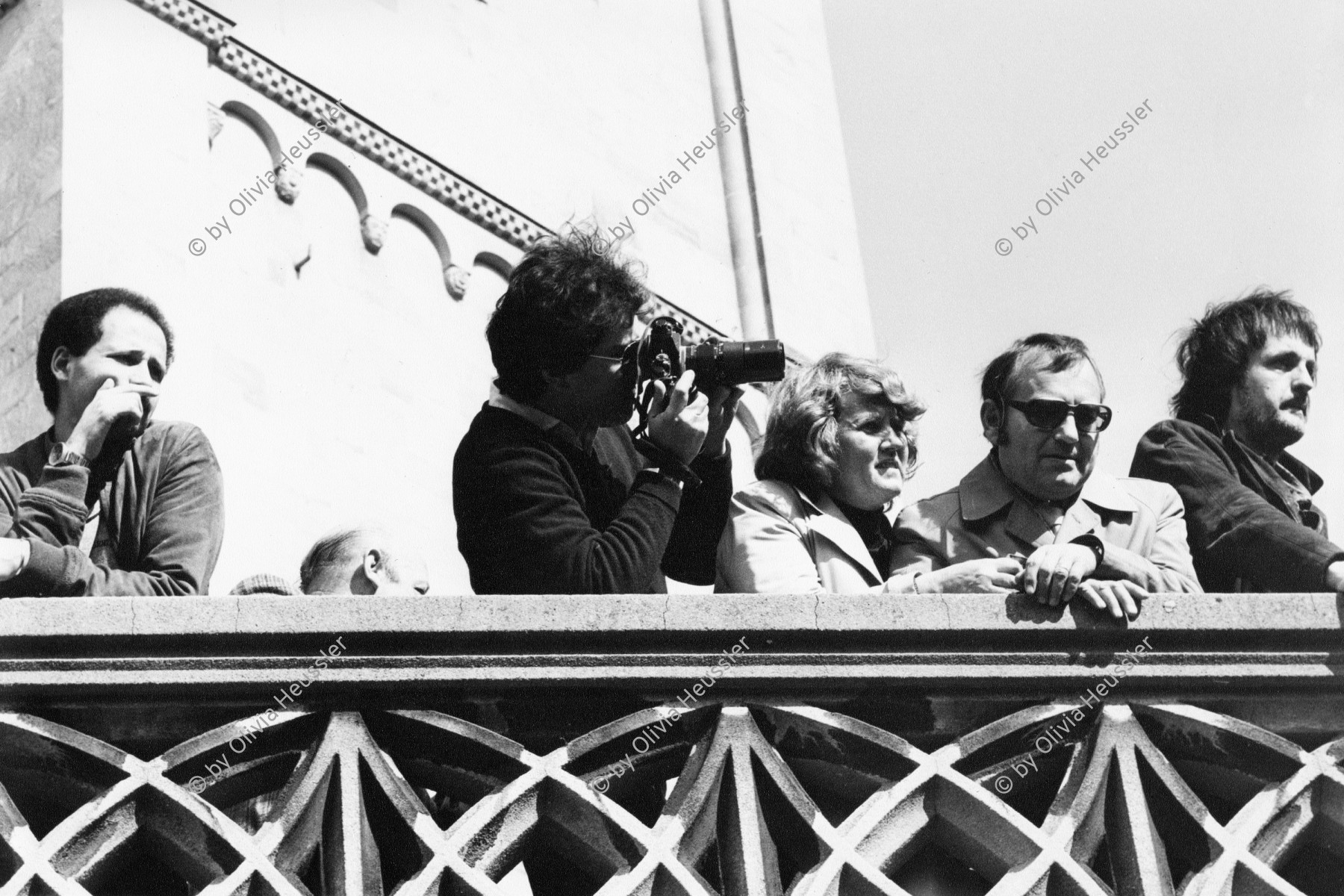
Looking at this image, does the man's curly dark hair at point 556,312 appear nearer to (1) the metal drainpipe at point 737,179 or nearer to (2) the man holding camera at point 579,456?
(2) the man holding camera at point 579,456

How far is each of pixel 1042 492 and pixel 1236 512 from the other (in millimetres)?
363

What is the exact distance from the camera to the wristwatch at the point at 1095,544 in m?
4.77

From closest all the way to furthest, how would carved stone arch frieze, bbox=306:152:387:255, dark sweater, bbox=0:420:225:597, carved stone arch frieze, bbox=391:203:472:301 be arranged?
dark sweater, bbox=0:420:225:597, carved stone arch frieze, bbox=306:152:387:255, carved stone arch frieze, bbox=391:203:472:301

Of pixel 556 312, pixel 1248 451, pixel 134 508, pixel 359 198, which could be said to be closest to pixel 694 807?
pixel 556 312

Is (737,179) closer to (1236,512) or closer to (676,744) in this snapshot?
(1236,512)

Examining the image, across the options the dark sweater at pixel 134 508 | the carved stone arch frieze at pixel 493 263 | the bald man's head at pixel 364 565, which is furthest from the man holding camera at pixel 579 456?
the carved stone arch frieze at pixel 493 263

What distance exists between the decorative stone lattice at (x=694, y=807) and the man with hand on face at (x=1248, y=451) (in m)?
0.63

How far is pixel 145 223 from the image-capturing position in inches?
387

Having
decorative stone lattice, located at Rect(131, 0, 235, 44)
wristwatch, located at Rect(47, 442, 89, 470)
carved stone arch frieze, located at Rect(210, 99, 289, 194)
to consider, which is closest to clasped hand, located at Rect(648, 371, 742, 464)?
wristwatch, located at Rect(47, 442, 89, 470)

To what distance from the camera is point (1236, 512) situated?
5359 mm

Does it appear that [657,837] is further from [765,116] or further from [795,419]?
[765,116]

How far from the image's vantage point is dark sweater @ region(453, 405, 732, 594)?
16.2 ft

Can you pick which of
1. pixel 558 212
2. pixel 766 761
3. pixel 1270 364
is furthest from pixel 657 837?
pixel 558 212

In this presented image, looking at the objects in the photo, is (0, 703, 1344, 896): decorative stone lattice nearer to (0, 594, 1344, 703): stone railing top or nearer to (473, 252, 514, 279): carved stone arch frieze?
(0, 594, 1344, 703): stone railing top
